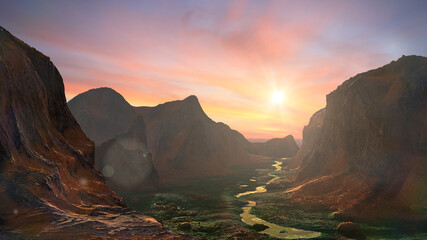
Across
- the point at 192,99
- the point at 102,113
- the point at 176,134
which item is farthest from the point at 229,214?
the point at 102,113

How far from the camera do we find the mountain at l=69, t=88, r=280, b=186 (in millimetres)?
107750

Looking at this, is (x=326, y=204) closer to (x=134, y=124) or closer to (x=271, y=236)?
(x=271, y=236)

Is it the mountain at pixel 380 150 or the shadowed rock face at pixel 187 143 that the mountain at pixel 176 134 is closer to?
the shadowed rock face at pixel 187 143

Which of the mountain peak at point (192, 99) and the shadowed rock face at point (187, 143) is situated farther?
the mountain peak at point (192, 99)

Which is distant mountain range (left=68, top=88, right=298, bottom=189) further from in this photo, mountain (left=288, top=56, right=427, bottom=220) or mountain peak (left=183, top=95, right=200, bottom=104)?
mountain (left=288, top=56, right=427, bottom=220)

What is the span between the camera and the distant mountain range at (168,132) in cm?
10275

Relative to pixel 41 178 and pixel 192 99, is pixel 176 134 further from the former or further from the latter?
Answer: pixel 41 178

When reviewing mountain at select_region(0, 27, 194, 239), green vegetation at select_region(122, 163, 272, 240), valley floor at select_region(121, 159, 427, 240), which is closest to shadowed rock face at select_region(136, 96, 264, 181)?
green vegetation at select_region(122, 163, 272, 240)

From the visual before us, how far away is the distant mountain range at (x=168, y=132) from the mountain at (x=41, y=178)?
56.6 metres

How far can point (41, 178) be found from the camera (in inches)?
741

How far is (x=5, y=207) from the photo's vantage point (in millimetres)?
15352

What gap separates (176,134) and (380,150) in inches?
3464

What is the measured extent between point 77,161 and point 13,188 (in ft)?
51.8

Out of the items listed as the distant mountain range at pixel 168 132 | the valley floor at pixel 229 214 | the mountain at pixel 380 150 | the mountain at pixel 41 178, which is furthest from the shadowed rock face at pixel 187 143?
the mountain at pixel 41 178
